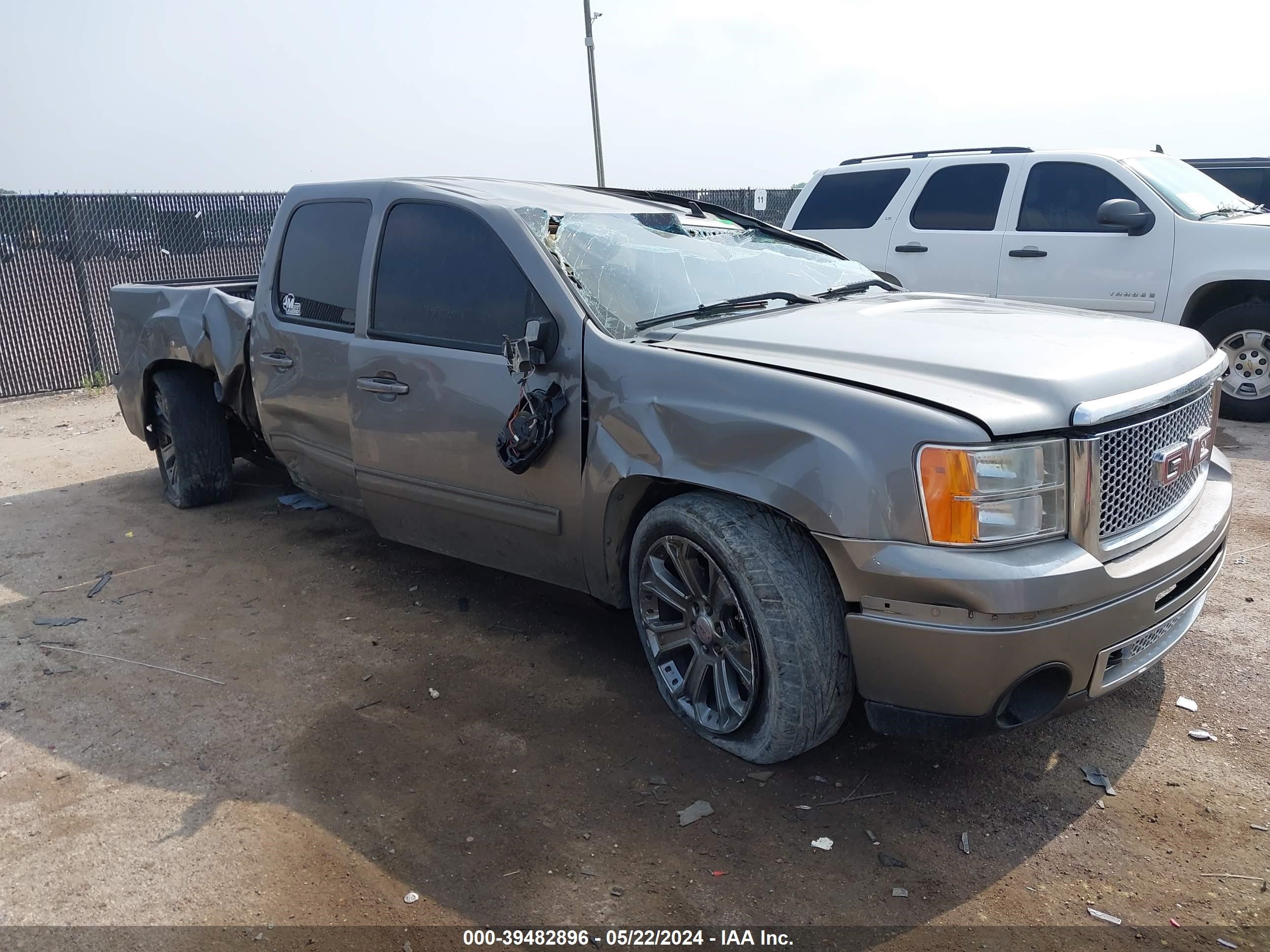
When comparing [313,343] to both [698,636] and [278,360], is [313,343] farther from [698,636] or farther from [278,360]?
[698,636]

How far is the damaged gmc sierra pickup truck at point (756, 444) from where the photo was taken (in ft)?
8.62

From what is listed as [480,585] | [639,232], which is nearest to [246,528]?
[480,585]

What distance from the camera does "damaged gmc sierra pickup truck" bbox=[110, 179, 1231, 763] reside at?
263 cm

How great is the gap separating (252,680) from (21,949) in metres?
1.49

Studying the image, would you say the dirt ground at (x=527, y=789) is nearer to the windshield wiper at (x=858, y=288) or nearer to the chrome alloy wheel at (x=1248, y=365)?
the windshield wiper at (x=858, y=288)

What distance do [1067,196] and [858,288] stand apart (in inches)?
173

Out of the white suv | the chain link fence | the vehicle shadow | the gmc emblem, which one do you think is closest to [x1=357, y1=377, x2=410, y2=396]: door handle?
the vehicle shadow

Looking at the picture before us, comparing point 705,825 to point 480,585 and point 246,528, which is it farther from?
point 246,528

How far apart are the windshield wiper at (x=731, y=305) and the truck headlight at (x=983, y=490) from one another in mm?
1282

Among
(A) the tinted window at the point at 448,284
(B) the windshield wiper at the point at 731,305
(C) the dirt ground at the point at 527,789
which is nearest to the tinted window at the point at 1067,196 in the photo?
→ (C) the dirt ground at the point at 527,789

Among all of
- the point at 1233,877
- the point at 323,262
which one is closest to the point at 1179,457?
the point at 1233,877

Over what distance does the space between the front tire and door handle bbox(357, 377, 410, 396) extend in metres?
2.34

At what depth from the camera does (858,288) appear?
428cm

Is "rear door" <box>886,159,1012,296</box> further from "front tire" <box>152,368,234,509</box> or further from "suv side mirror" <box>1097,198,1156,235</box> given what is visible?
"front tire" <box>152,368,234,509</box>
